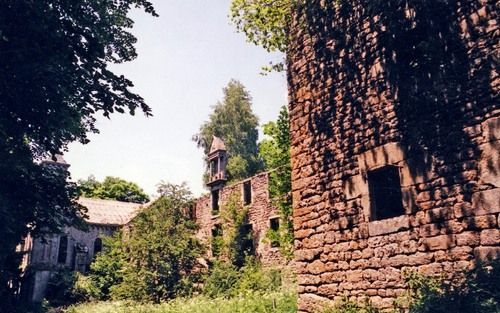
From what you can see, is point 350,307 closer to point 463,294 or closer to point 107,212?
point 463,294

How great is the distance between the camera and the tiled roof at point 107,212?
106ft

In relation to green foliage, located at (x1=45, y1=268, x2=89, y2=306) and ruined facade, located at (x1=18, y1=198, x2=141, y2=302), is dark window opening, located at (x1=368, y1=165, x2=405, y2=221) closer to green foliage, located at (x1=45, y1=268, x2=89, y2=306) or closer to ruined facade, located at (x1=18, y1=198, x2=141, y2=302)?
ruined facade, located at (x1=18, y1=198, x2=141, y2=302)

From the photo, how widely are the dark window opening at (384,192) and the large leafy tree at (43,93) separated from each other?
3762mm

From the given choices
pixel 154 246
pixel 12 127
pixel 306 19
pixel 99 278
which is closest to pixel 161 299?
pixel 154 246

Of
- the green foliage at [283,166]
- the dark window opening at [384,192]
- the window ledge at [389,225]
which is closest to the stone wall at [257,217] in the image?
the green foliage at [283,166]

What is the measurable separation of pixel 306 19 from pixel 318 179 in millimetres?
2854

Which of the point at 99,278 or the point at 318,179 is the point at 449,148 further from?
the point at 99,278

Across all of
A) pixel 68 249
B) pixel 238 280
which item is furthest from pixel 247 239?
pixel 68 249

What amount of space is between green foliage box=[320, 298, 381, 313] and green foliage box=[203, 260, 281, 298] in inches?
373

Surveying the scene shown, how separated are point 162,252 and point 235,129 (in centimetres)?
1568

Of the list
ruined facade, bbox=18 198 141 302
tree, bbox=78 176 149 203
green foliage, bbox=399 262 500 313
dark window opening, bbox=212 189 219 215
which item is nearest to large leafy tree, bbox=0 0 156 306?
green foliage, bbox=399 262 500 313

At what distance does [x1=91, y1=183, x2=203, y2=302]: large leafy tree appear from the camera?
763 inches

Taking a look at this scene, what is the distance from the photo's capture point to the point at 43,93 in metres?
6.27

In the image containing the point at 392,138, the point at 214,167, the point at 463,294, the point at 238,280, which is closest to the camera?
the point at 463,294
